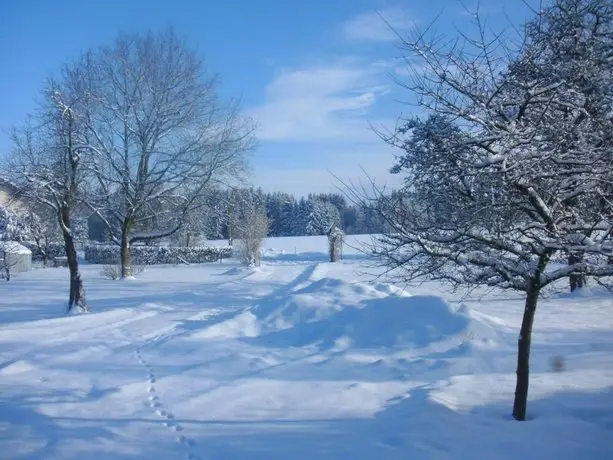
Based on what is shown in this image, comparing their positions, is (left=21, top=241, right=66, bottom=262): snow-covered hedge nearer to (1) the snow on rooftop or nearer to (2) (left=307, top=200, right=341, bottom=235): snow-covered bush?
(1) the snow on rooftop

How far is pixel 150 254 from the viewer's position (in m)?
38.2

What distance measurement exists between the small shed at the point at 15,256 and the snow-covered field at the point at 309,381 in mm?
14532

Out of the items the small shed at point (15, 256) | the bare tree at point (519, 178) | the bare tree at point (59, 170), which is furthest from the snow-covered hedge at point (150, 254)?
the bare tree at point (519, 178)

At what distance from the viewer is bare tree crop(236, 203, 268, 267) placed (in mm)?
30844

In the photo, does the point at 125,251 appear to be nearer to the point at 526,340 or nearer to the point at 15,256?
the point at 15,256

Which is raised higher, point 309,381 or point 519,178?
point 519,178

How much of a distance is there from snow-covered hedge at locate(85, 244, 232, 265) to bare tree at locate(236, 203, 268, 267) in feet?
25.8

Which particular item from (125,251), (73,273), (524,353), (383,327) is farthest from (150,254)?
(524,353)

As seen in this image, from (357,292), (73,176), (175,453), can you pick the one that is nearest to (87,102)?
(73,176)

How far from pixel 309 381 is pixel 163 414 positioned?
7.51ft

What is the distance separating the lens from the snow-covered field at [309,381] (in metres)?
4.91

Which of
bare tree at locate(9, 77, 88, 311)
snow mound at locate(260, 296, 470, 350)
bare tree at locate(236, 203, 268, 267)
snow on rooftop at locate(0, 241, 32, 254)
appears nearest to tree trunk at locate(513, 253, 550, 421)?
snow mound at locate(260, 296, 470, 350)

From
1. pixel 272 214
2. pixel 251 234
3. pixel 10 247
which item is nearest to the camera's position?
pixel 10 247

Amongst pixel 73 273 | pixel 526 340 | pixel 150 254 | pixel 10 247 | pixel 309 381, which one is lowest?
pixel 309 381
